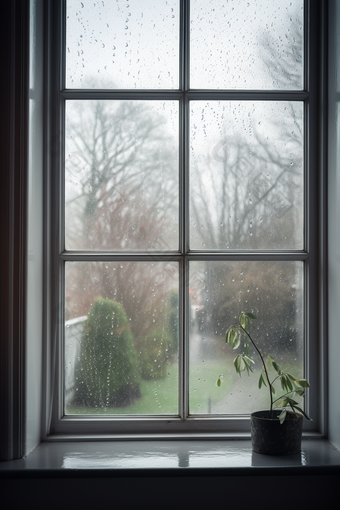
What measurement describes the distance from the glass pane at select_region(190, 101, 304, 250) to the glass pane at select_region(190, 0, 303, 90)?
0.27 feet

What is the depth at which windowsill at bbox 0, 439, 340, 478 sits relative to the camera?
1.39 metres

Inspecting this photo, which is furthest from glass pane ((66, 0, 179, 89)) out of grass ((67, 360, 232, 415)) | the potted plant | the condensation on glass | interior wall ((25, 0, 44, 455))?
grass ((67, 360, 232, 415))

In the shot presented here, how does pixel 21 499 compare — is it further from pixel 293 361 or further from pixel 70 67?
pixel 70 67

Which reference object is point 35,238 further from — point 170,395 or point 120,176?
point 170,395

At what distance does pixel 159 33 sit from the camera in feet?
5.62

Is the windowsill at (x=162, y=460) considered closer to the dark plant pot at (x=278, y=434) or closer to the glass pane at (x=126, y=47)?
the dark plant pot at (x=278, y=434)

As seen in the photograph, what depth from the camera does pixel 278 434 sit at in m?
1.48

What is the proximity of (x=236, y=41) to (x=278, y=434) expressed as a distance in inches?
49.7

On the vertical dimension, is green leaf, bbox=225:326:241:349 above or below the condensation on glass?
below

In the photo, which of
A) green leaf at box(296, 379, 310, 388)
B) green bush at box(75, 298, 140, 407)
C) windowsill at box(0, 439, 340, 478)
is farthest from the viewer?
green bush at box(75, 298, 140, 407)

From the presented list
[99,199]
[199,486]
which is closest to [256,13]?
[99,199]

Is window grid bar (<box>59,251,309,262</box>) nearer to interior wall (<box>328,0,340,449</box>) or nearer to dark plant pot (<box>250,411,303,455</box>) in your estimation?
interior wall (<box>328,0,340,449</box>)

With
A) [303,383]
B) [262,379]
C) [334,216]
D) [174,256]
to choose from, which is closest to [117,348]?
[174,256]

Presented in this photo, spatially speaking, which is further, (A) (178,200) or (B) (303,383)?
(A) (178,200)
